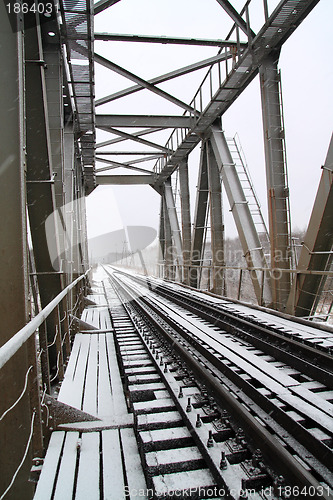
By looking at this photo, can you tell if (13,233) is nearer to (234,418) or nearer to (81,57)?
(234,418)

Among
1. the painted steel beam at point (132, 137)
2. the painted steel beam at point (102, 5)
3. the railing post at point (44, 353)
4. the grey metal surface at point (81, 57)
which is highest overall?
the painted steel beam at point (102, 5)

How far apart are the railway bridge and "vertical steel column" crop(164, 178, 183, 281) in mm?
7804

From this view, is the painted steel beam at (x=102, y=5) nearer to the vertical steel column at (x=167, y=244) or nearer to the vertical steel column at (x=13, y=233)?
the vertical steel column at (x=13, y=233)

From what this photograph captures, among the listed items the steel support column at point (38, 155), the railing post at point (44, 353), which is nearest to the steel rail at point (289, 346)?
the railing post at point (44, 353)

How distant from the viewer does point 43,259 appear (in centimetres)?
422

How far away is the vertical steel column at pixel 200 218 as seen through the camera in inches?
561

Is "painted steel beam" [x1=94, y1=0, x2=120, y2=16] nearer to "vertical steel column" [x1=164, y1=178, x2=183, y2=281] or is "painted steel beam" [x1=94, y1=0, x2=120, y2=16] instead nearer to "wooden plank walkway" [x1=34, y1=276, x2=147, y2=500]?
"wooden plank walkway" [x1=34, y1=276, x2=147, y2=500]

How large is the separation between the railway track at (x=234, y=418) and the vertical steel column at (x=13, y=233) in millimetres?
887

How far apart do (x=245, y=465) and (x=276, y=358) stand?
2.49 m

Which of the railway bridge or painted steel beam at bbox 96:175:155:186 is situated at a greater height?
painted steel beam at bbox 96:175:155:186

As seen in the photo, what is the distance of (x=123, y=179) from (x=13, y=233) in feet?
67.1

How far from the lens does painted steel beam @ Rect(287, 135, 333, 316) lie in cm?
676

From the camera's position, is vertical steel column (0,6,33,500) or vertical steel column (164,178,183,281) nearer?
vertical steel column (0,6,33,500)
